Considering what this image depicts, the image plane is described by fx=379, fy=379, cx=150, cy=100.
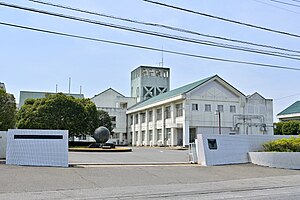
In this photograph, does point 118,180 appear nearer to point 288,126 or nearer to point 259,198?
point 259,198

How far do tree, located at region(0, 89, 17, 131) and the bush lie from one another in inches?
714

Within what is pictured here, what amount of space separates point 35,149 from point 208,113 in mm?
43000

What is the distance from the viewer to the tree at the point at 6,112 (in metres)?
27.4

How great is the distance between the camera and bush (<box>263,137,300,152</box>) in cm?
2180

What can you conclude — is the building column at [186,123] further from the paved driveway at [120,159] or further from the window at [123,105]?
the window at [123,105]

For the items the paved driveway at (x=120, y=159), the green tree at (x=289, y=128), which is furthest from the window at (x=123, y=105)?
the paved driveway at (x=120, y=159)

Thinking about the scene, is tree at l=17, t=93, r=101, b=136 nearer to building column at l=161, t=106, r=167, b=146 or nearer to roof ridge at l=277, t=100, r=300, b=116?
building column at l=161, t=106, r=167, b=146

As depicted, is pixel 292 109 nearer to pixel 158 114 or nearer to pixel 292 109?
pixel 292 109

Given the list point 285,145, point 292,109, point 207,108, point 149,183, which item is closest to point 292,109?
point 292,109

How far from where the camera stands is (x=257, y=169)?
20031mm

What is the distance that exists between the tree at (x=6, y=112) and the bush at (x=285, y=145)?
59.5 ft

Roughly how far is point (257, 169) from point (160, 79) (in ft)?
214

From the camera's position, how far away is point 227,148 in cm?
2200

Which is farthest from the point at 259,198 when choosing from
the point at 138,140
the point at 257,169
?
the point at 138,140
